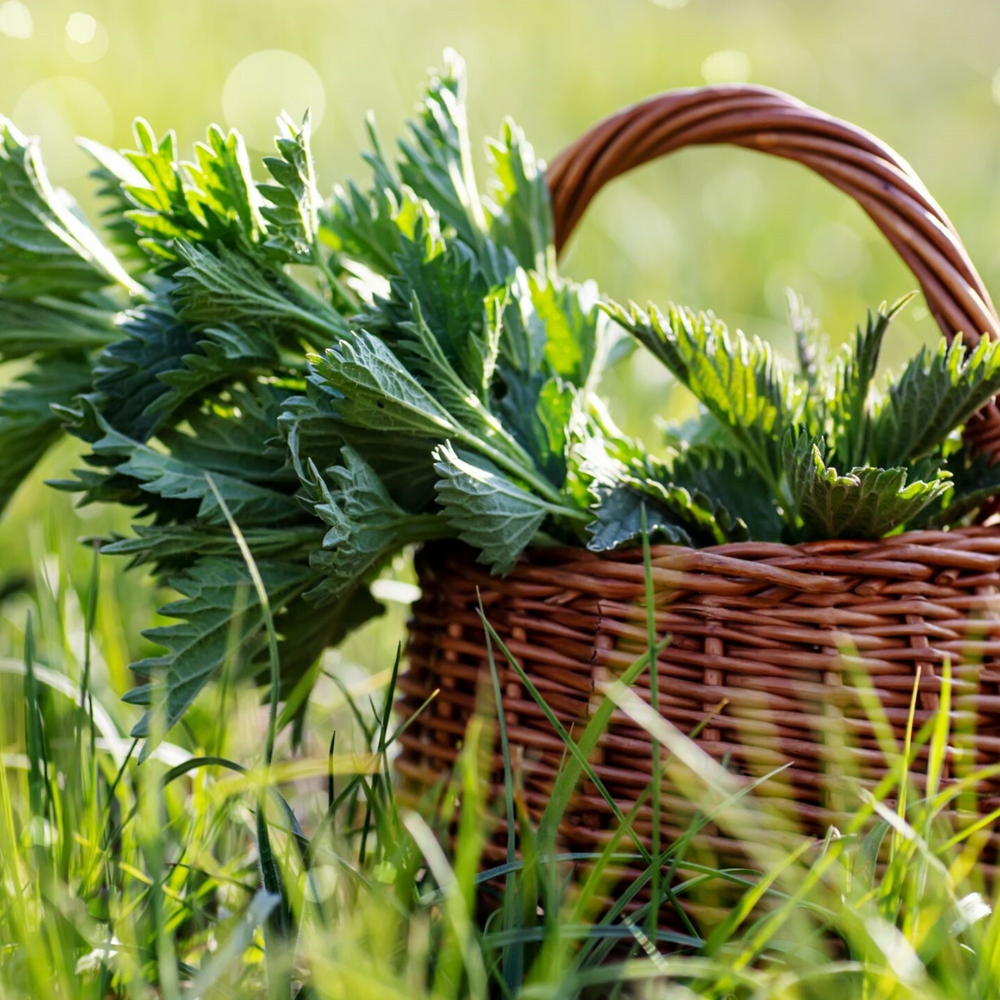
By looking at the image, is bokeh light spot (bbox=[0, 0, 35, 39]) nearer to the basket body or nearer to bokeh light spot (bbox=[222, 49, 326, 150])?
the basket body

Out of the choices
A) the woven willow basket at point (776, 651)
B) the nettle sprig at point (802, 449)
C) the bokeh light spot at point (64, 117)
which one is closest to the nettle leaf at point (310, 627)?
the woven willow basket at point (776, 651)

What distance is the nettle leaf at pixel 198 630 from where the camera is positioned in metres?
0.63

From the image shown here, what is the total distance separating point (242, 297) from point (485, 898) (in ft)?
1.44

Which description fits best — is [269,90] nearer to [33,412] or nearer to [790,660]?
[33,412]

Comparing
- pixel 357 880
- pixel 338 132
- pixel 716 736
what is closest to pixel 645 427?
pixel 716 736

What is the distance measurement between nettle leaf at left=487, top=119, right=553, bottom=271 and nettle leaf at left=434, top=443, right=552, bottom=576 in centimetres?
25

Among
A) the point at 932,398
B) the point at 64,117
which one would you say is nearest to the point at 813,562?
the point at 932,398

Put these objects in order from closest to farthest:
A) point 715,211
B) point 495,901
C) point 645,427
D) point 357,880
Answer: point 357,880, point 495,901, point 645,427, point 715,211

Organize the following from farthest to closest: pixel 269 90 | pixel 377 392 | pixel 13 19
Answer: pixel 269 90, pixel 13 19, pixel 377 392

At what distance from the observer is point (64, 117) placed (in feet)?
7.26

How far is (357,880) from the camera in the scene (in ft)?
1.85

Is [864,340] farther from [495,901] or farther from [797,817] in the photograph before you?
[495,901]

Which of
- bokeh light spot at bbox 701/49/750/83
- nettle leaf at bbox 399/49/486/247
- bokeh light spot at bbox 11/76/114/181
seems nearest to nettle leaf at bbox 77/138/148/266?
nettle leaf at bbox 399/49/486/247

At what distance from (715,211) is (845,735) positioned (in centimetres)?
195
